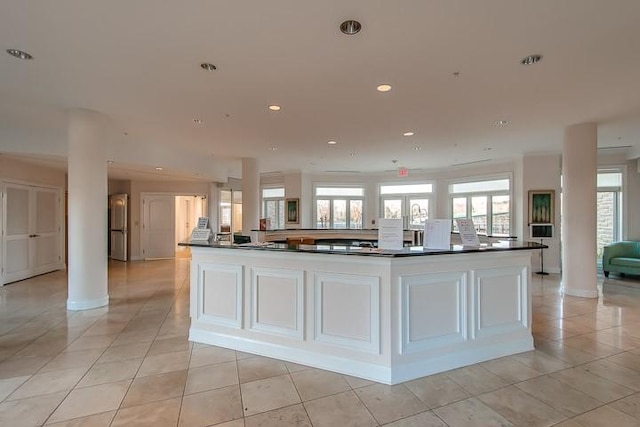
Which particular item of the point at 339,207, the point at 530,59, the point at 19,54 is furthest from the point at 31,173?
the point at 530,59

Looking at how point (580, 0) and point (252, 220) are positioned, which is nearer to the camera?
point (580, 0)

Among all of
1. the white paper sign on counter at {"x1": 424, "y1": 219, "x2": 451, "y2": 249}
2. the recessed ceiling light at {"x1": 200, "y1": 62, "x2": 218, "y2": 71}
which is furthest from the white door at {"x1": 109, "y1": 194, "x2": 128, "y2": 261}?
the white paper sign on counter at {"x1": 424, "y1": 219, "x2": 451, "y2": 249}

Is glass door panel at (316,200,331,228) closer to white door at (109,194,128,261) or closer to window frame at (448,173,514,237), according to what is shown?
window frame at (448,173,514,237)

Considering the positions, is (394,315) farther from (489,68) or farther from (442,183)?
(442,183)

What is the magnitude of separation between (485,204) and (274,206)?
6.54 meters

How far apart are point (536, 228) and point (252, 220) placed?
21.8 ft

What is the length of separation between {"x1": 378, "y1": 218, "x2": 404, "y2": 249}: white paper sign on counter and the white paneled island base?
0.24 meters

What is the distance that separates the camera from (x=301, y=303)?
2.95 meters

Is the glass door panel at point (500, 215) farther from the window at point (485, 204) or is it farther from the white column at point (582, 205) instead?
the white column at point (582, 205)

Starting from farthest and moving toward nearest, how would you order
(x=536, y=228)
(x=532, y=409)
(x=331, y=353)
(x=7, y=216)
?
(x=536, y=228) < (x=7, y=216) < (x=331, y=353) < (x=532, y=409)

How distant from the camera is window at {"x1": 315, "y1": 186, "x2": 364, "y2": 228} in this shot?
1110cm

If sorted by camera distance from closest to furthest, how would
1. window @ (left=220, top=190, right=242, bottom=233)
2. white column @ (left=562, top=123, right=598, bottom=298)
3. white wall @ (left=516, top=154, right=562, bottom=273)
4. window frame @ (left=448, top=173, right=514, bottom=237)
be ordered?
white column @ (left=562, top=123, right=598, bottom=298)
white wall @ (left=516, top=154, right=562, bottom=273)
window frame @ (left=448, top=173, right=514, bottom=237)
window @ (left=220, top=190, right=242, bottom=233)

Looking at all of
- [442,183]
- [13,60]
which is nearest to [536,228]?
[442,183]

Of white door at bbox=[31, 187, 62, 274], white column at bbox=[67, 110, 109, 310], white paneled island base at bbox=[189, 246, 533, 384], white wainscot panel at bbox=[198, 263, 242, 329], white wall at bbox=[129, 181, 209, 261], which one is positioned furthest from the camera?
white wall at bbox=[129, 181, 209, 261]
